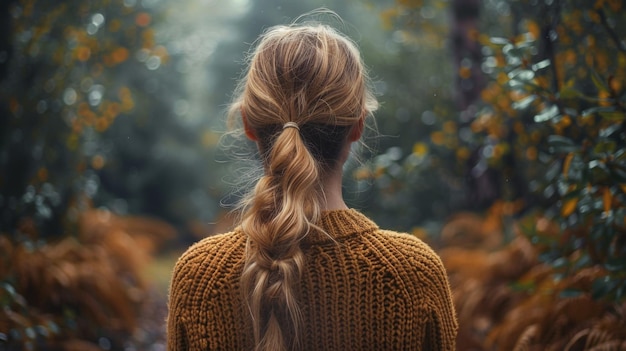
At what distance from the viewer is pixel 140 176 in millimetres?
11750

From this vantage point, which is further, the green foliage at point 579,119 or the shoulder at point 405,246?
the green foliage at point 579,119

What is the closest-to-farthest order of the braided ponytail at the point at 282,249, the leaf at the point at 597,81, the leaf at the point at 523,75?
the braided ponytail at the point at 282,249, the leaf at the point at 597,81, the leaf at the point at 523,75

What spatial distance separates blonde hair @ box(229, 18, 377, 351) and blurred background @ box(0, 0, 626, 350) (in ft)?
1.22

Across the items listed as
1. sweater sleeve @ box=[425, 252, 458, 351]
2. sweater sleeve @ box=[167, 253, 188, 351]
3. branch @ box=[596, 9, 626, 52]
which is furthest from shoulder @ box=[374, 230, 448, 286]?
branch @ box=[596, 9, 626, 52]

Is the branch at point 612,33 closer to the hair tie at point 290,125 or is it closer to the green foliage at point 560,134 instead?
the green foliage at point 560,134

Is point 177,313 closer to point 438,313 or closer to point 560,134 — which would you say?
point 438,313

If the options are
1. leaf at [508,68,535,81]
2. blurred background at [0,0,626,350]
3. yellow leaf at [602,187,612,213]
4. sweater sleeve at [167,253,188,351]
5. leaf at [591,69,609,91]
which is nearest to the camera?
sweater sleeve at [167,253,188,351]

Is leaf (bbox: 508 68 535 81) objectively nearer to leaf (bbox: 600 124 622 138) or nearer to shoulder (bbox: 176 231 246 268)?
leaf (bbox: 600 124 622 138)

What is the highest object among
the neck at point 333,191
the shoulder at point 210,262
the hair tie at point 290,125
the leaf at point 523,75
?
the hair tie at point 290,125

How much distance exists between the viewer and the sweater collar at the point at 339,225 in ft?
5.30

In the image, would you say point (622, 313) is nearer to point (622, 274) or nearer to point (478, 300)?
point (622, 274)

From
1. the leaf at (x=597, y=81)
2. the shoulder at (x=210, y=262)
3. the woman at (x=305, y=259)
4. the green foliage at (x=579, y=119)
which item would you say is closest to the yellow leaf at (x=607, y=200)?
the green foliage at (x=579, y=119)

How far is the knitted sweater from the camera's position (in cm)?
158

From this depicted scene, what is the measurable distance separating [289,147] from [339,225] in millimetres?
234
